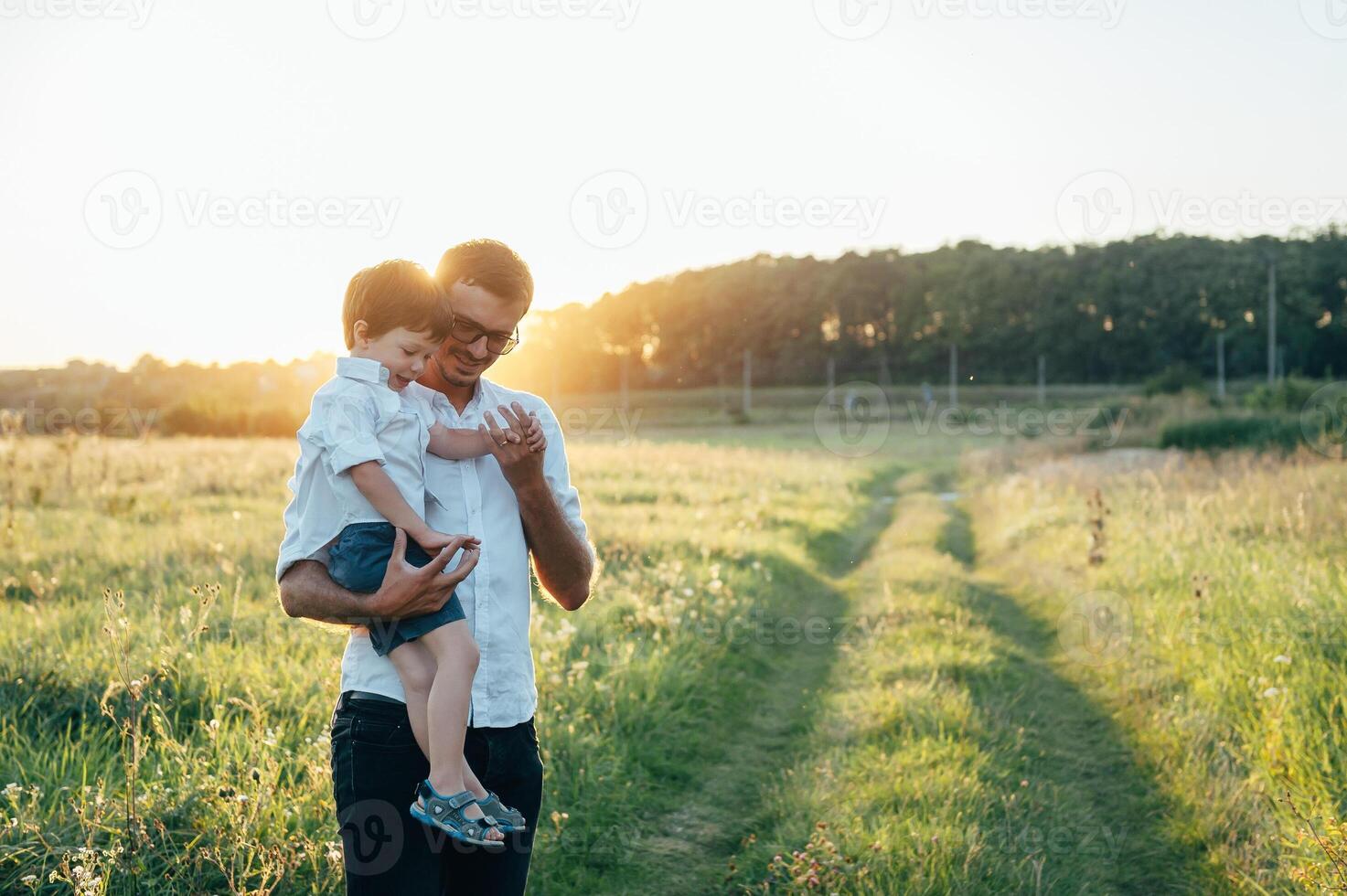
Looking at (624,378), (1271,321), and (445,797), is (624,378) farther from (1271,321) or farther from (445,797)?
(445,797)

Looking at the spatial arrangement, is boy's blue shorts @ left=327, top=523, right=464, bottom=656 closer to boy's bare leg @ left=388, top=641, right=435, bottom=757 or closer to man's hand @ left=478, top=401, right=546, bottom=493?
boy's bare leg @ left=388, top=641, right=435, bottom=757

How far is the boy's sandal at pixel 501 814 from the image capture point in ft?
8.40

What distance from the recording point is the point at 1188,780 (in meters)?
5.77

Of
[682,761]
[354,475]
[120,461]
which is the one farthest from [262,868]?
[120,461]

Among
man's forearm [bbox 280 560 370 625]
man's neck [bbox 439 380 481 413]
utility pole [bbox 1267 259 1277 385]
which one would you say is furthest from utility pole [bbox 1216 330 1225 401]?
man's forearm [bbox 280 560 370 625]

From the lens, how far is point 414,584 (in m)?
2.43

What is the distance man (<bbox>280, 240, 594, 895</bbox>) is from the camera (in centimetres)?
251

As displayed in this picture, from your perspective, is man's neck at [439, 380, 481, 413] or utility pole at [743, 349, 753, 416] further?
utility pole at [743, 349, 753, 416]

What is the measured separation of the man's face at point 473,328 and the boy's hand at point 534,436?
0.29 m

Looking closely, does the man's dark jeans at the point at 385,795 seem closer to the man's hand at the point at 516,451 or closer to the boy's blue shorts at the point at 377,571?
the boy's blue shorts at the point at 377,571

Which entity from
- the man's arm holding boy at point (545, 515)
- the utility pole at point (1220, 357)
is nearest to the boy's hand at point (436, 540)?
the man's arm holding boy at point (545, 515)

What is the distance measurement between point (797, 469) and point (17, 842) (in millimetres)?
22179

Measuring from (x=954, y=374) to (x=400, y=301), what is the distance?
269ft

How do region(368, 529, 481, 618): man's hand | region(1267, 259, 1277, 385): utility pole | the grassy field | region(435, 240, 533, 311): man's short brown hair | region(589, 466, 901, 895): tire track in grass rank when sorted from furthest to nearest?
region(1267, 259, 1277, 385): utility pole
region(589, 466, 901, 895): tire track in grass
the grassy field
region(435, 240, 533, 311): man's short brown hair
region(368, 529, 481, 618): man's hand
